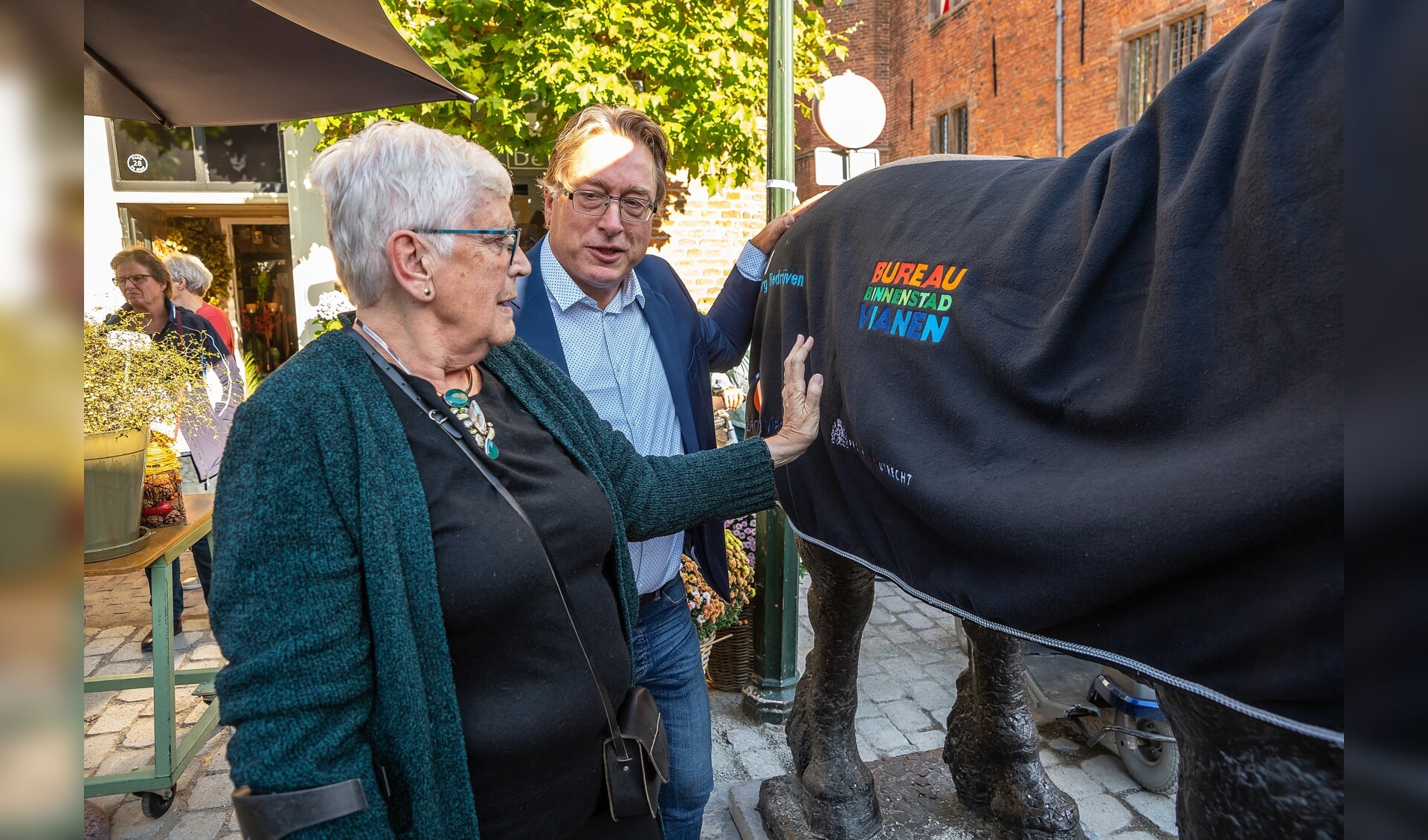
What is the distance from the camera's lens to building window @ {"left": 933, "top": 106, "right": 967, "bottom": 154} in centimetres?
1686

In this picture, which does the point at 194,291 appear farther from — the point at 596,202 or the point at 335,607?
the point at 335,607

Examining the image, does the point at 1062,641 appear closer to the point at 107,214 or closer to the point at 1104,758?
the point at 1104,758

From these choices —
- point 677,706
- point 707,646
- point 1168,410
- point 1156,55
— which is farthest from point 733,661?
point 1156,55

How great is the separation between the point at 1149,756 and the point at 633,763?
2469 millimetres

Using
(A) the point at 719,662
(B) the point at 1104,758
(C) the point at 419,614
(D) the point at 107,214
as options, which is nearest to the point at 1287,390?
(C) the point at 419,614

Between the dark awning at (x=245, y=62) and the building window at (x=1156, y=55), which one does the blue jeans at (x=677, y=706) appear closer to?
the dark awning at (x=245, y=62)

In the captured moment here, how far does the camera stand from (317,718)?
121 cm

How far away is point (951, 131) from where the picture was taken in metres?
17.2

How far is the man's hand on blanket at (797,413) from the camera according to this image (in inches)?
79.7

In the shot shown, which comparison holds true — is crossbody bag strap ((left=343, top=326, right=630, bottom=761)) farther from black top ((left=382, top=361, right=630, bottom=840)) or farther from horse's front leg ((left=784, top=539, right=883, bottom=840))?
horse's front leg ((left=784, top=539, right=883, bottom=840))

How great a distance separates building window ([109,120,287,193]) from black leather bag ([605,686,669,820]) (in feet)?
29.1
